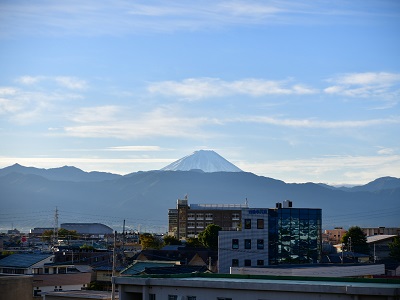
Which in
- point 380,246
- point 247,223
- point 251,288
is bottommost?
point 251,288

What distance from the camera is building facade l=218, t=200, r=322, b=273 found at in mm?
70625

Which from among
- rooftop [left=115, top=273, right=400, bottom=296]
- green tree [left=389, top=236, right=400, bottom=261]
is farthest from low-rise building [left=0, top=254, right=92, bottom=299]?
green tree [left=389, top=236, right=400, bottom=261]

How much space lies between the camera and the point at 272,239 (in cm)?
7231

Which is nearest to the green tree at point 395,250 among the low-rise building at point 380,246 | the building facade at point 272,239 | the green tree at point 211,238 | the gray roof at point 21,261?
the low-rise building at point 380,246

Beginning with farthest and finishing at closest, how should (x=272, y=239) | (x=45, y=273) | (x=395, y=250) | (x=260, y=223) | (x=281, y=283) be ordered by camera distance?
(x=395, y=250), (x=260, y=223), (x=272, y=239), (x=45, y=273), (x=281, y=283)

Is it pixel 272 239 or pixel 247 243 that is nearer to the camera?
pixel 247 243

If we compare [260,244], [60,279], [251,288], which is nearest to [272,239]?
[260,244]

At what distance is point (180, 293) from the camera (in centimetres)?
2497

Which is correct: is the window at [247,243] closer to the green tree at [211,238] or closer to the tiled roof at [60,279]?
the green tree at [211,238]

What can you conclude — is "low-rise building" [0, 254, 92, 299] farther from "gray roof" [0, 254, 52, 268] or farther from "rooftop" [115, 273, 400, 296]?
"rooftop" [115, 273, 400, 296]

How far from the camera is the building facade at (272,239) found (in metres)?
70.6

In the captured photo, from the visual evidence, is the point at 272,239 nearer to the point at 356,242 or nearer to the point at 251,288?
the point at 356,242

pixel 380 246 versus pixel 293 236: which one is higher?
pixel 293 236

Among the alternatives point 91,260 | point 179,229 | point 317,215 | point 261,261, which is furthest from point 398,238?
point 179,229
